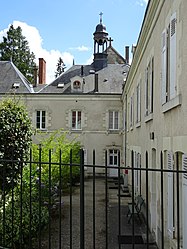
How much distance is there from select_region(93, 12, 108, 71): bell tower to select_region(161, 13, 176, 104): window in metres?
22.7

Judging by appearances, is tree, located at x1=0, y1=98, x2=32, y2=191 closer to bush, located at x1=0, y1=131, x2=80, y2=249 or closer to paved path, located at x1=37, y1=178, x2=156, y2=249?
bush, located at x1=0, y1=131, x2=80, y2=249

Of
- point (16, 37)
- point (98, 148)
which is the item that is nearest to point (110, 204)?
point (98, 148)

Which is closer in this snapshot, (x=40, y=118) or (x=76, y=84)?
(x=40, y=118)

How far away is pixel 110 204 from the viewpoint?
13.3 meters

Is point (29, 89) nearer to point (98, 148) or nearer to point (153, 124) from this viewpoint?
point (98, 148)

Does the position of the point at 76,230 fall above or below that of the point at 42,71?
below

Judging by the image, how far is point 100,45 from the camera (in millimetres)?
30703

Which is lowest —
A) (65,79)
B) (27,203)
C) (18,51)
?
(27,203)

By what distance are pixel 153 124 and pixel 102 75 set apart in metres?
20.0

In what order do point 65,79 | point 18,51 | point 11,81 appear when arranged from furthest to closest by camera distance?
1. point 18,51
2. point 65,79
3. point 11,81

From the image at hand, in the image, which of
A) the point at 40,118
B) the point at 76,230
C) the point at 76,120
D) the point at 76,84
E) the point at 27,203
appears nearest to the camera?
the point at 27,203

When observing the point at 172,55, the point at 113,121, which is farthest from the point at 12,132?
the point at 113,121

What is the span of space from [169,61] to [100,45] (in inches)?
996

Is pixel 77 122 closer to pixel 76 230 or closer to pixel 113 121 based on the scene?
pixel 113 121
